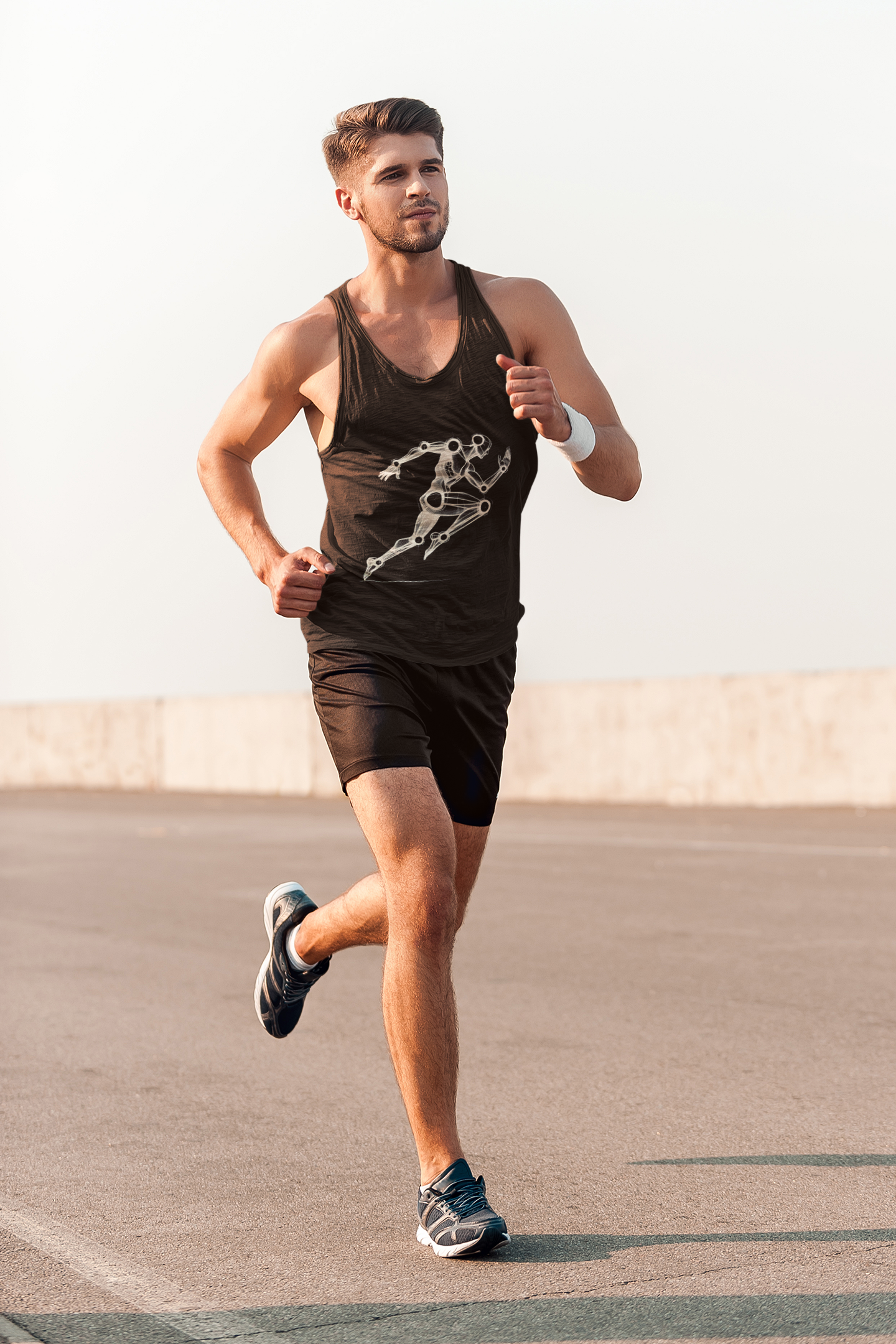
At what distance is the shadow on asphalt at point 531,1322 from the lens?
2.98 metres

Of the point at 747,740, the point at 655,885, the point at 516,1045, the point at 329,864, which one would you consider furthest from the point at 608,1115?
the point at 747,740

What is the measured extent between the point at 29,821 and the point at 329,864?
23.3 ft

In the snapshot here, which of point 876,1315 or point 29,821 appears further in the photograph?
point 29,821

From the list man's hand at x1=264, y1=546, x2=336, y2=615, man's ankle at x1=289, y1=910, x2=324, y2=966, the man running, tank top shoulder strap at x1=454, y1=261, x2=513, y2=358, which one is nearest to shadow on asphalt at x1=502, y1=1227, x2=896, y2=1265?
the man running

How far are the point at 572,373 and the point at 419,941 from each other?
1.41m

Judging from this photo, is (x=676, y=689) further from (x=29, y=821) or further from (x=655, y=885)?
(x=655, y=885)

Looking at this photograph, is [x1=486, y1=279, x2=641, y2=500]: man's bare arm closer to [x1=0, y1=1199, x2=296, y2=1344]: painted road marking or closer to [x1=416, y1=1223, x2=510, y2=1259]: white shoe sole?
[x1=416, y1=1223, x2=510, y2=1259]: white shoe sole

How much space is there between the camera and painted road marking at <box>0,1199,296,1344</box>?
3.02 m

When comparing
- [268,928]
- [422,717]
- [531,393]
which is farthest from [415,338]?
[268,928]

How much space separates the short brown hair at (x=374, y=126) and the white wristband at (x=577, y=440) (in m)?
0.73

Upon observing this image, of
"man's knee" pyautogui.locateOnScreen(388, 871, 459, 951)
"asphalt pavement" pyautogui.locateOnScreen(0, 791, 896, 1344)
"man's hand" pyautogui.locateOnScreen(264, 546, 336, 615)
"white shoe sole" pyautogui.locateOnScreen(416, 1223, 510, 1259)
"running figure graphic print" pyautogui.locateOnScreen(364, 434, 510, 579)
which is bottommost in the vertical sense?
"asphalt pavement" pyautogui.locateOnScreen(0, 791, 896, 1344)

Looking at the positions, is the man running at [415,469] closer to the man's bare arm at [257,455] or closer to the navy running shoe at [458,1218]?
the man's bare arm at [257,455]

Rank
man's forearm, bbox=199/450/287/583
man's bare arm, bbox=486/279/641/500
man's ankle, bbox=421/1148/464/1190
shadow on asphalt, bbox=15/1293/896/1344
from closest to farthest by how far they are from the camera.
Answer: shadow on asphalt, bbox=15/1293/896/1344
man's ankle, bbox=421/1148/464/1190
man's bare arm, bbox=486/279/641/500
man's forearm, bbox=199/450/287/583

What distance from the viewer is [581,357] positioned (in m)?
4.14
